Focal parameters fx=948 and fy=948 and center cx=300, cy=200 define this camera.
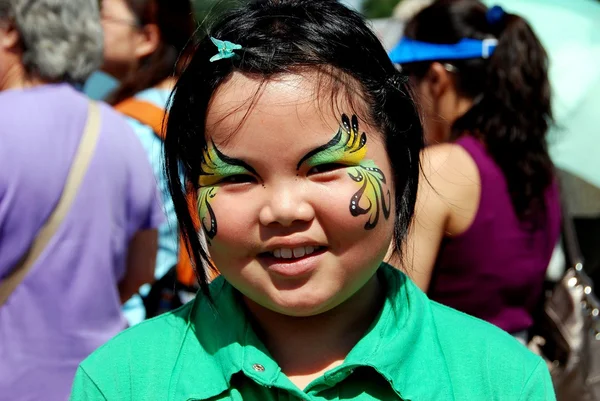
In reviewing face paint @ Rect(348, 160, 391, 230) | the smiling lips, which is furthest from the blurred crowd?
the smiling lips

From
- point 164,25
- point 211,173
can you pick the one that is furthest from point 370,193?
point 164,25

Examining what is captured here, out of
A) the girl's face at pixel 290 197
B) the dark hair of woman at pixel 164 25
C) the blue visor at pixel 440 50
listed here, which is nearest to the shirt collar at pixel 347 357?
the girl's face at pixel 290 197

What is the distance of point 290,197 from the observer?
1.69 m

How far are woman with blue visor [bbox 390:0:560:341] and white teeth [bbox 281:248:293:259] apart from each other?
1.24 metres

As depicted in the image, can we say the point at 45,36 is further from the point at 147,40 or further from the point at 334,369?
the point at 334,369

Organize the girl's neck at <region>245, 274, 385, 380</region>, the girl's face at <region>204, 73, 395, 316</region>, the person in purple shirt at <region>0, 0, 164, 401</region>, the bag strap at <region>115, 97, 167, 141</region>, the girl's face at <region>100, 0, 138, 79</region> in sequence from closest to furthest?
the girl's face at <region>204, 73, 395, 316</region>
the girl's neck at <region>245, 274, 385, 380</region>
the person in purple shirt at <region>0, 0, 164, 401</region>
the bag strap at <region>115, 97, 167, 141</region>
the girl's face at <region>100, 0, 138, 79</region>

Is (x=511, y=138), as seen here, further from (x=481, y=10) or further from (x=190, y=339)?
(x=190, y=339)

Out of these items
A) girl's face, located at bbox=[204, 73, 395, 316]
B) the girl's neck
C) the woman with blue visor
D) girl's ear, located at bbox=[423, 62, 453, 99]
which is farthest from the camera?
girl's ear, located at bbox=[423, 62, 453, 99]

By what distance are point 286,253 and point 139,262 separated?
5.53 ft

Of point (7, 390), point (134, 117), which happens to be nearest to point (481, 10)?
point (134, 117)

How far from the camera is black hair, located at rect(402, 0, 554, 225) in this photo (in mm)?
3244

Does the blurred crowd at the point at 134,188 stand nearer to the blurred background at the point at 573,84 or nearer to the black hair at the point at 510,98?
the black hair at the point at 510,98

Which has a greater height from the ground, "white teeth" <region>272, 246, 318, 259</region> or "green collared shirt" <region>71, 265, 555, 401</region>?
"white teeth" <region>272, 246, 318, 259</region>

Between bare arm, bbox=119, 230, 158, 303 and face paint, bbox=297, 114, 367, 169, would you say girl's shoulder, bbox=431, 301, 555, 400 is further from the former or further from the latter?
bare arm, bbox=119, 230, 158, 303
